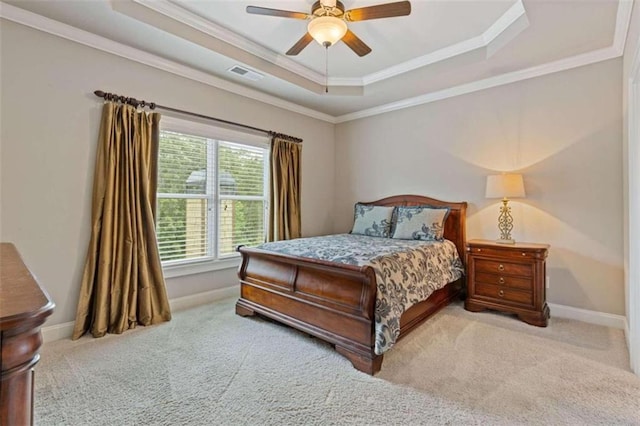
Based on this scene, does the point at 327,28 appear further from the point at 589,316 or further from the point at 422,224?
the point at 589,316

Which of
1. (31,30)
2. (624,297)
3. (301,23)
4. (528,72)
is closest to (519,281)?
(624,297)

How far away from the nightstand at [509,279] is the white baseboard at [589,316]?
0.26 meters

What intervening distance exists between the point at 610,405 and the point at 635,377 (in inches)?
18.9

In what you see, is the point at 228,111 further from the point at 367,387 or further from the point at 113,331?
the point at 367,387

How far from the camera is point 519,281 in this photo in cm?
306

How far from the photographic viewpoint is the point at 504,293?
316 cm

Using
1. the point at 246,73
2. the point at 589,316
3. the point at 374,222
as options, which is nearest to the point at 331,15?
the point at 246,73

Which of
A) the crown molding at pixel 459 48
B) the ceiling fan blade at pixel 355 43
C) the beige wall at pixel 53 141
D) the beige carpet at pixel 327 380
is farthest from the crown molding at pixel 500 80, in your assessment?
the beige wall at pixel 53 141

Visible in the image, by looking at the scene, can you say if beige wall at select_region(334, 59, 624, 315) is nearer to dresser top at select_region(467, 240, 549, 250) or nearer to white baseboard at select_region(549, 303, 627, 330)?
white baseboard at select_region(549, 303, 627, 330)

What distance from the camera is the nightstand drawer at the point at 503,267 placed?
3025 millimetres

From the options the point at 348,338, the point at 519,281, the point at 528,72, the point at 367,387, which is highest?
the point at 528,72

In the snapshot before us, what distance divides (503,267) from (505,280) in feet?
0.42

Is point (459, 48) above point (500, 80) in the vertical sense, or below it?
above

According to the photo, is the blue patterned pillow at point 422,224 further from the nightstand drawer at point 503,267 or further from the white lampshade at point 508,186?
the white lampshade at point 508,186
